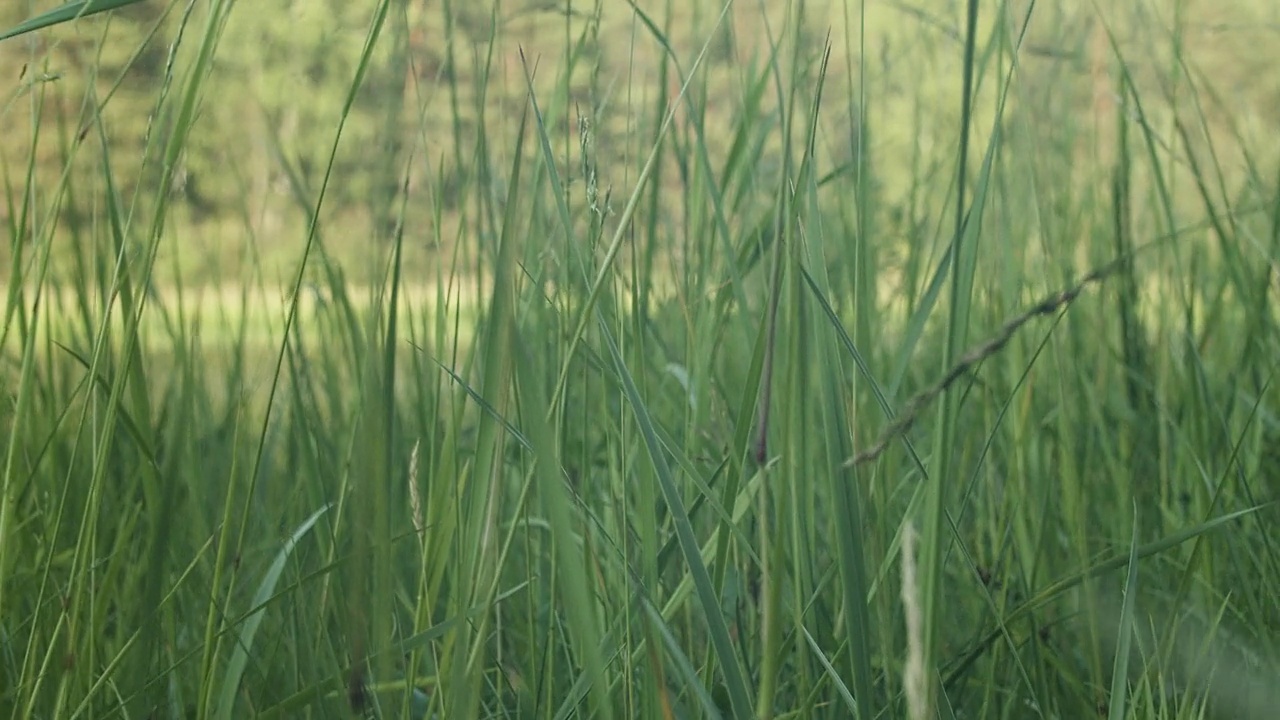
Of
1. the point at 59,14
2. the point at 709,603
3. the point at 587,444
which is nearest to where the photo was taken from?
the point at 709,603

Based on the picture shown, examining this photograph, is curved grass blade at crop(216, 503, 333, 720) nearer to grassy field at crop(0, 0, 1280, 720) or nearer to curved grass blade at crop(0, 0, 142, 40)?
grassy field at crop(0, 0, 1280, 720)

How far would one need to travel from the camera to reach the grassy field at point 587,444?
38cm

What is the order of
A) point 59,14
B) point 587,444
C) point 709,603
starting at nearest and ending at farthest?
point 709,603, point 59,14, point 587,444

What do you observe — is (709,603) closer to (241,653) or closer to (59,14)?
(241,653)

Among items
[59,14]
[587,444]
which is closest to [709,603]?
[587,444]

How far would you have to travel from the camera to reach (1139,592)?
0.73 metres

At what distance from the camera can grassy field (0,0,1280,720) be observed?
1.24 ft

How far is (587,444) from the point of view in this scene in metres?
0.62

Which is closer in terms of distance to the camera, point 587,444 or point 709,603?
point 709,603

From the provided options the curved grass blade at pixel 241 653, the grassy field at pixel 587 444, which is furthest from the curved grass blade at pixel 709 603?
the curved grass blade at pixel 241 653

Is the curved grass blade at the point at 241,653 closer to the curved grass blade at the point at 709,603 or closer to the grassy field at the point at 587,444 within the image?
the grassy field at the point at 587,444

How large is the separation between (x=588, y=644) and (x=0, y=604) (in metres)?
0.35

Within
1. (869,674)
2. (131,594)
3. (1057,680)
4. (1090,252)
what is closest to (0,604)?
(131,594)

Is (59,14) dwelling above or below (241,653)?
above
